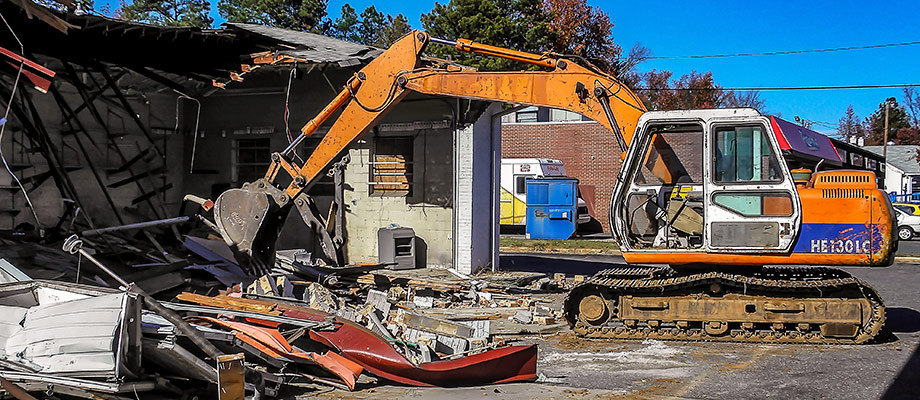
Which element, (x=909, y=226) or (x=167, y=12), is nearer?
(x=909, y=226)

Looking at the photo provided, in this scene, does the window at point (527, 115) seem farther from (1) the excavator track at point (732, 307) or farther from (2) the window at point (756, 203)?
(2) the window at point (756, 203)

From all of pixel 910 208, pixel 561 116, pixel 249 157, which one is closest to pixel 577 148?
pixel 561 116

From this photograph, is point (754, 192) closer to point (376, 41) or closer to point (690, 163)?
point (690, 163)

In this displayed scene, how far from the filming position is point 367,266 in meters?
13.4

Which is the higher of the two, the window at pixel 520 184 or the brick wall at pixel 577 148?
the brick wall at pixel 577 148

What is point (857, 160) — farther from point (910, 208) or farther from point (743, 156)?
point (910, 208)

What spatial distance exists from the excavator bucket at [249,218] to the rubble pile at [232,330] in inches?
18.9

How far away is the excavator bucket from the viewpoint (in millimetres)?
10742

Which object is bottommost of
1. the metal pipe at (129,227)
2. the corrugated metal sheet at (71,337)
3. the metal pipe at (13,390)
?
the metal pipe at (13,390)

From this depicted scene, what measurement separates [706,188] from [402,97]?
4240 millimetres

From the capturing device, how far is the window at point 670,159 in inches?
371

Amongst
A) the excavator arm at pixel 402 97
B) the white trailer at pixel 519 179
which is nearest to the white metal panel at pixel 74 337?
the excavator arm at pixel 402 97

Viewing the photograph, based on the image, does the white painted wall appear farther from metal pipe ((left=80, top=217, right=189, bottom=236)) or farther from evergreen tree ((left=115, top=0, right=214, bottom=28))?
evergreen tree ((left=115, top=0, right=214, bottom=28))

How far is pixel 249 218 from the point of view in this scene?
35.3 feet
